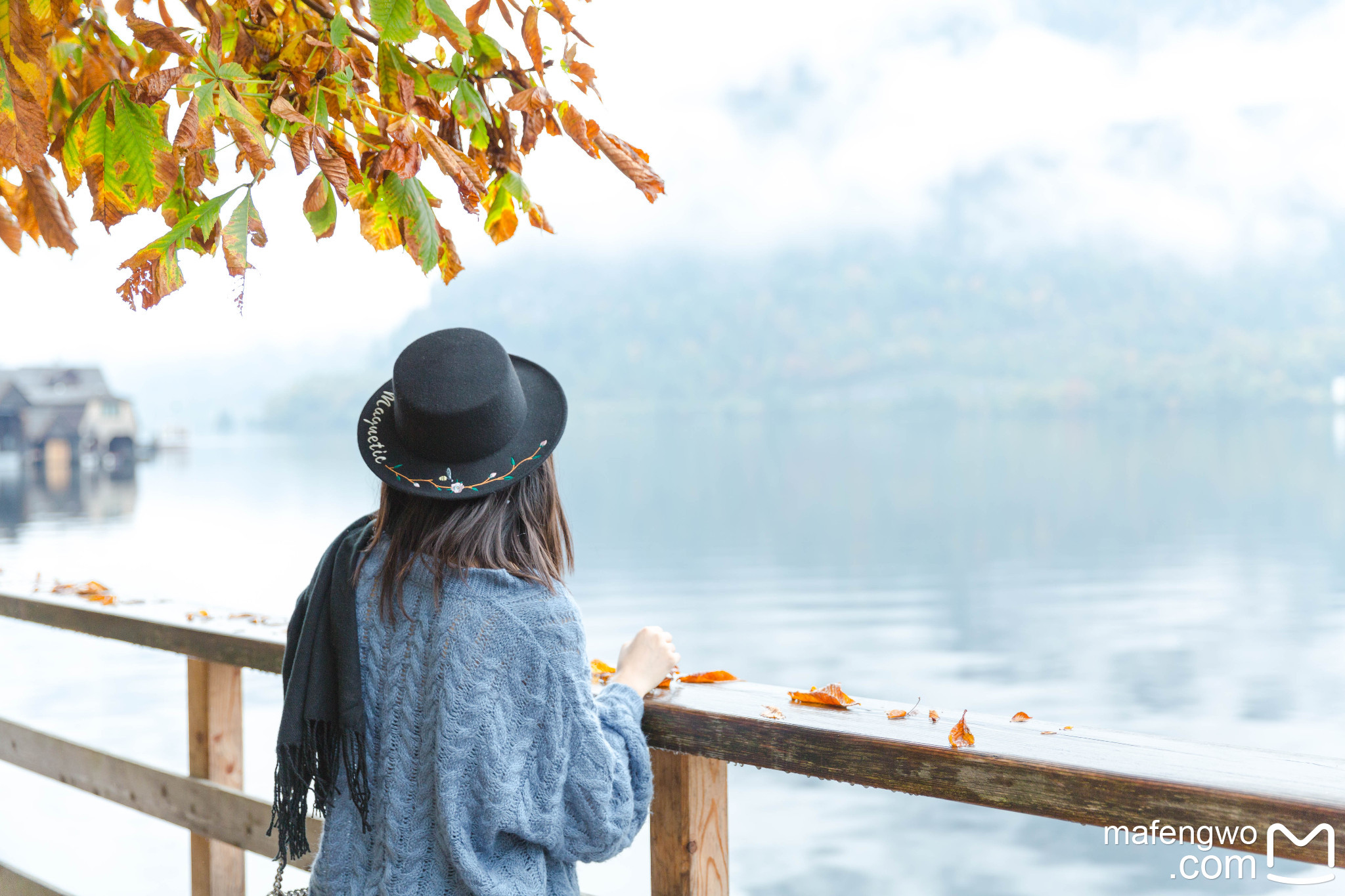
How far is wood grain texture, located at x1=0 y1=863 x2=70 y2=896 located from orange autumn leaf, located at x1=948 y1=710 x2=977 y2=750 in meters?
1.87

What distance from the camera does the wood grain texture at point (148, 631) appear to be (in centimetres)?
181

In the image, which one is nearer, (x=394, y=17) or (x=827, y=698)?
(x=827, y=698)

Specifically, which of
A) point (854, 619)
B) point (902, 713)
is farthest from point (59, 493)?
point (902, 713)

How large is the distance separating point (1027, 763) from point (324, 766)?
0.81 metres

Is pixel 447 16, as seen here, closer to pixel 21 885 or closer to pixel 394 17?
pixel 394 17

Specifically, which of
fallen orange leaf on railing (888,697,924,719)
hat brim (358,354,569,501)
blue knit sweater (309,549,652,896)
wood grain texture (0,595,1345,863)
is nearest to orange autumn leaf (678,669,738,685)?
wood grain texture (0,595,1345,863)

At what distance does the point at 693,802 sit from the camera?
142 cm

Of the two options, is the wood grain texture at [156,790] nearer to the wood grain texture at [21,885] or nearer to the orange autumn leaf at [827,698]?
the wood grain texture at [21,885]

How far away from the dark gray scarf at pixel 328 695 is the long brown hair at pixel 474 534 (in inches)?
1.5

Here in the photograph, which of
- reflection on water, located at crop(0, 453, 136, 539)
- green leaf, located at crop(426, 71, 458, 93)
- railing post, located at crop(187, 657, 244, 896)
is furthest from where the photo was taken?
reflection on water, located at crop(0, 453, 136, 539)

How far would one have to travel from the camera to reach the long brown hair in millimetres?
1349

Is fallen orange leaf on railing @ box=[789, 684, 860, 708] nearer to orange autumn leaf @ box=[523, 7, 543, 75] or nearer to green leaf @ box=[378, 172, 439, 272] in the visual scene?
green leaf @ box=[378, 172, 439, 272]

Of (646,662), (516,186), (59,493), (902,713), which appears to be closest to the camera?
(902,713)

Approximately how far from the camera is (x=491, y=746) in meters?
1.25
